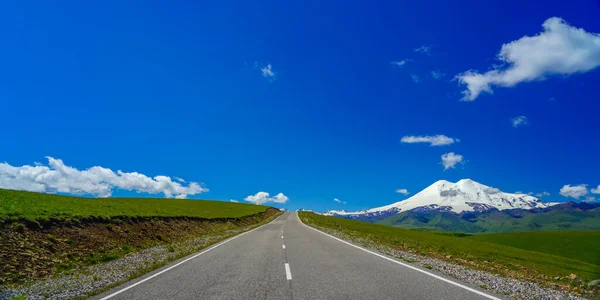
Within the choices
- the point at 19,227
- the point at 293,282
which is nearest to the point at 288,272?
the point at 293,282

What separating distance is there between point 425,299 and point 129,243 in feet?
66.0

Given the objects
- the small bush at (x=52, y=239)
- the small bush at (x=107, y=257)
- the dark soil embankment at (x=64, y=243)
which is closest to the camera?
the dark soil embankment at (x=64, y=243)

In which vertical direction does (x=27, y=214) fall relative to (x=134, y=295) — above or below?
above

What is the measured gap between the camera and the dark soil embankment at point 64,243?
40.6 feet

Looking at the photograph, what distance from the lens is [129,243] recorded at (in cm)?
2123

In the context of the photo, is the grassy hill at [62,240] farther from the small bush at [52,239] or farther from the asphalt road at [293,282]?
the asphalt road at [293,282]

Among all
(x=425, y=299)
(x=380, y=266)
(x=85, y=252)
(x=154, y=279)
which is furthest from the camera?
(x=85, y=252)

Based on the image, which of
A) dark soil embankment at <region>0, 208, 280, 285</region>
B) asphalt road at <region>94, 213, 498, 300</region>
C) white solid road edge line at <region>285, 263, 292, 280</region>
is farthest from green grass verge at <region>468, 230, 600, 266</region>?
dark soil embankment at <region>0, 208, 280, 285</region>

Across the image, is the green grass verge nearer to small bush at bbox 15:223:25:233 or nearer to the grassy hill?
the grassy hill

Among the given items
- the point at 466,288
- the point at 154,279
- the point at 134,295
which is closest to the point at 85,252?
the point at 154,279

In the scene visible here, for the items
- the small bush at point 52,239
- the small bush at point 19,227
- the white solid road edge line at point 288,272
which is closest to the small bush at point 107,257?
the small bush at point 52,239

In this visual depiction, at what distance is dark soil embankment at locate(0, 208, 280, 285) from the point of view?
12.4 meters

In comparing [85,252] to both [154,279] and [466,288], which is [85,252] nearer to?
[154,279]

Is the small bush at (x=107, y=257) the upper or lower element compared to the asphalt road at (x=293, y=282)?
lower
